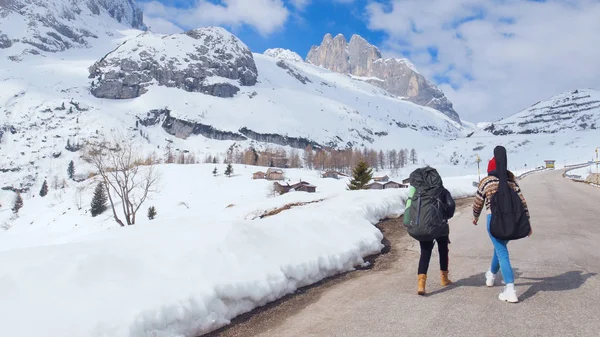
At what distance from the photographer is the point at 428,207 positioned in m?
6.20

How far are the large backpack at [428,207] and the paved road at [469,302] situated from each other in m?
0.99

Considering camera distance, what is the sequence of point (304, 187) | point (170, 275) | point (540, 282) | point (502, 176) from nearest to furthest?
point (502, 176)
point (170, 275)
point (540, 282)
point (304, 187)

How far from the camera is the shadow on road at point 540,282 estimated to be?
6.07 m

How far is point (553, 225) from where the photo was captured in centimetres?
1239

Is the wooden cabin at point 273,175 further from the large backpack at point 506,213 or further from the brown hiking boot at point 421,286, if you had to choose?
the large backpack at point 506,213

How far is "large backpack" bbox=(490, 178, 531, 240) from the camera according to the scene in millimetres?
5637

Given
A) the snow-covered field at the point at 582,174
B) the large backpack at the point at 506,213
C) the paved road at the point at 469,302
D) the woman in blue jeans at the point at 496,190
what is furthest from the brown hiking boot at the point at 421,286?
the snow-covered field at the point at 582,174

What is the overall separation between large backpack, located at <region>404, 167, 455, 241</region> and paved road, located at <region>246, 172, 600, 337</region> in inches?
38.9

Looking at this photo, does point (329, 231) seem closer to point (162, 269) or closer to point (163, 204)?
point (162, 269)

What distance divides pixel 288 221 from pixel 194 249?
3.42 m

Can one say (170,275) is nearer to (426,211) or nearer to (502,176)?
(426,211)

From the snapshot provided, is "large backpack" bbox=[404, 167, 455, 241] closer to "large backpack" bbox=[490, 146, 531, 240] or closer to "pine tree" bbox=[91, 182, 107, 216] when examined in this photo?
"large backpack" bbox=[490, 146, 531, 240]

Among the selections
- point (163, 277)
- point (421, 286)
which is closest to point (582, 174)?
point (421, 286)

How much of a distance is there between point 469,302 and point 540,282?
1.70 metres
